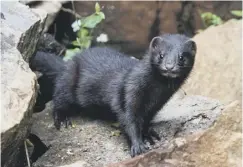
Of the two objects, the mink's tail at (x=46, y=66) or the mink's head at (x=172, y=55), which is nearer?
the mink's head at (x=172, y=55)

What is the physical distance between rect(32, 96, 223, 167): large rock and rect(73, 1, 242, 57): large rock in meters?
2.30

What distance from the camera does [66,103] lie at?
18.6ft

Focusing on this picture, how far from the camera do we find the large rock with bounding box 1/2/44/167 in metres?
3.43

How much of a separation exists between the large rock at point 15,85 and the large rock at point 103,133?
1.91 ft

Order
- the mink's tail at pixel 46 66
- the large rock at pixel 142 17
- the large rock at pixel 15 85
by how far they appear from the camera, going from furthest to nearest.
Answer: the large rock at pixel 142 17
the mink's tail at pixel 46 66
the large rock at pixel 15 85

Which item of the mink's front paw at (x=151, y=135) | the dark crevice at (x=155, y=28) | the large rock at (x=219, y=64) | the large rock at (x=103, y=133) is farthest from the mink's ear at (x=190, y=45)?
the dark crevice at (x=155, y=28)

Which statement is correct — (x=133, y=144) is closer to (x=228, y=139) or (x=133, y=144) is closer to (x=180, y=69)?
(x=180, y=69)

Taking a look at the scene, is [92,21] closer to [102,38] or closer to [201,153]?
[102,38]

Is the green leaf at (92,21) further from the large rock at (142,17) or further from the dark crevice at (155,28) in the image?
the dark crevice at (155,28)

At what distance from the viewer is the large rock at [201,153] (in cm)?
384

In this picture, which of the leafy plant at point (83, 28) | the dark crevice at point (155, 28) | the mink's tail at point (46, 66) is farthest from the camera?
the dark crevice at point (155, 28)

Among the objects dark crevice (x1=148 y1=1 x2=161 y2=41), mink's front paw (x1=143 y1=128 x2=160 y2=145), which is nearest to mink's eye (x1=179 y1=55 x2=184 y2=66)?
mink's front paw (x1=143 y1=128 x2=160 y2=145)

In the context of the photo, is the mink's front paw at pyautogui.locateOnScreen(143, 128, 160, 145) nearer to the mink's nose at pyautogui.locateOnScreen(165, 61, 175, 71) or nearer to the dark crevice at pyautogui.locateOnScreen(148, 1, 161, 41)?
the mink's nose at pyautogui.locateOnScreen(165, 61, 175, 71)

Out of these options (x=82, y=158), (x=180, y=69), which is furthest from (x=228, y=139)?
(x=82, y=158)
